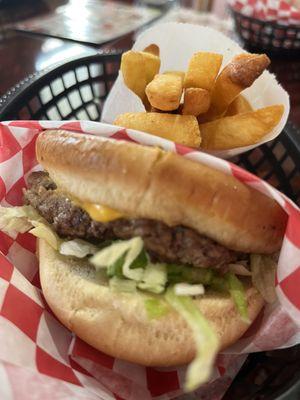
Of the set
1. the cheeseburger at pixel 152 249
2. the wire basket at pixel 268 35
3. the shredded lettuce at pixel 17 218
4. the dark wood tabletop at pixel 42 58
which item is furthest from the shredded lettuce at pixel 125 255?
the wire basket at pixel 268 35

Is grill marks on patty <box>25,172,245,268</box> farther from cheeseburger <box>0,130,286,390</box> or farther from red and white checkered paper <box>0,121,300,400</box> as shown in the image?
red and white checkered paper <box>0,121,300,400</box>

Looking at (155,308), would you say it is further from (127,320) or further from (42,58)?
(42,58)

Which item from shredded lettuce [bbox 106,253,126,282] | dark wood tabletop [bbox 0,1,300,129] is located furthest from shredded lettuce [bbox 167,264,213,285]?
dark wood tabletop [bbox 0,1,300,129]

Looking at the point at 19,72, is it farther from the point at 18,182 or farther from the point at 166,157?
the point at 166,157

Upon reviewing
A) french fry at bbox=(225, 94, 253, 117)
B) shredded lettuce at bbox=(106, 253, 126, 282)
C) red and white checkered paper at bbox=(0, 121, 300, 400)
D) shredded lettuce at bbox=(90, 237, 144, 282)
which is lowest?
red and white checkered paper at bbox=(0, 121, 300, 400)

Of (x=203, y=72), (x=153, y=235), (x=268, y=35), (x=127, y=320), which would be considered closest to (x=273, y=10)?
(x=268, y=35)

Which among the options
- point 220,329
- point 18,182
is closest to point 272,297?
point 220,329

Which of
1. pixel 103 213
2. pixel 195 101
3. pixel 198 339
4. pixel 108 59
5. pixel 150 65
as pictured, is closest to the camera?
pixel 198 339
